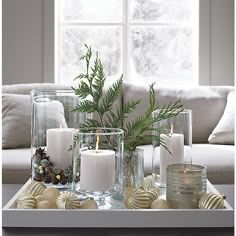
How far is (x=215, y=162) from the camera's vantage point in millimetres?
2879

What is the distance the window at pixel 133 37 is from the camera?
4477 millimetres

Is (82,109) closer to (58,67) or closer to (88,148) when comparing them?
(88,148)

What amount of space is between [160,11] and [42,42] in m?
1.07

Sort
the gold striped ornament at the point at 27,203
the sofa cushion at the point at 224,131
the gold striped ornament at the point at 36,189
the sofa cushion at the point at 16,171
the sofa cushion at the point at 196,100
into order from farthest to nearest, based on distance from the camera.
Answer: the sofa cushion at the point at 196,100, the sofa cushion at the point at 224,131, the sofa cushion at the point at 16,171, the gold striped ornament at the point at 36,189, the gold striped ornament at the point at 27,203

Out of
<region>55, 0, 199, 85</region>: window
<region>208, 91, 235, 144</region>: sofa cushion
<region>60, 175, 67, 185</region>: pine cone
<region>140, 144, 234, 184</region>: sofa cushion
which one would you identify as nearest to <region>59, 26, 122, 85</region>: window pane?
<region>55, 0, 199, 85</region>: window

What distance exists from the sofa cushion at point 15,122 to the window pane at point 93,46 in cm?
113

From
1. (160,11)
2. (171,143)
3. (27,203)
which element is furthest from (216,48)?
(27,203)

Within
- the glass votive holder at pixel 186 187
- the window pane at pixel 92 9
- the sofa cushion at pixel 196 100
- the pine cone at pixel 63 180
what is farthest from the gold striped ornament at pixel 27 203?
the window pane at pixel 92 9

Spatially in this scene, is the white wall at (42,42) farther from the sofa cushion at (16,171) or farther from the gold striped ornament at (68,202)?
the gold striped ornament at (68,202)

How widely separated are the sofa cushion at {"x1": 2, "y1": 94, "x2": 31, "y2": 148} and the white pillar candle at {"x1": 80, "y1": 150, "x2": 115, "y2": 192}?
6.85 ft

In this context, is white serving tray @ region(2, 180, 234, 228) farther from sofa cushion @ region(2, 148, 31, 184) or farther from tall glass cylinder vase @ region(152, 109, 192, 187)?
sofa cushion @ region(2, 148, 31, 184)

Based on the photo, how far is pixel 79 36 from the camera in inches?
177

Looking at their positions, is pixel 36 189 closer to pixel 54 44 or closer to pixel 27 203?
pixel 27 203

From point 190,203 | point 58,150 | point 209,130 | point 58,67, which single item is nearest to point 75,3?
point 58,67
